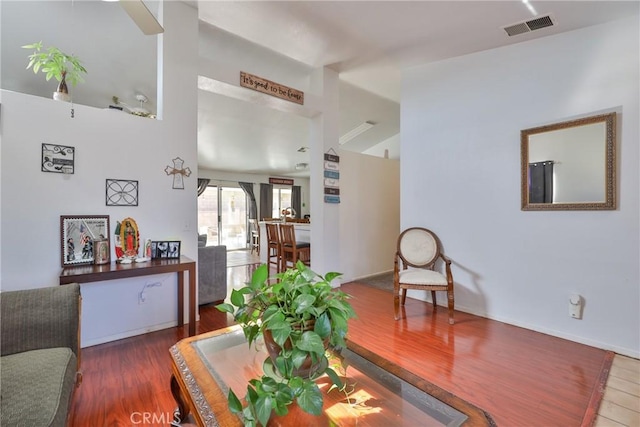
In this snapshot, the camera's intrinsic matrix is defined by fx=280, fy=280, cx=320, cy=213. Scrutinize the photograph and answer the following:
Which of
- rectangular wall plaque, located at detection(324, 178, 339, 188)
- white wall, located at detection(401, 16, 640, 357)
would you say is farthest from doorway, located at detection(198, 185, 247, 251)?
white wall, located at detection(401, 16, 640, 357)

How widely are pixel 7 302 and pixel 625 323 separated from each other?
13.2 ft

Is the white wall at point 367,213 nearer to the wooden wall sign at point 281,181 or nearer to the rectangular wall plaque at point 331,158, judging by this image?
the rectangular wall plaque at point 331,158

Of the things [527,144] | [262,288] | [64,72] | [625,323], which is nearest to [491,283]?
[625,323]

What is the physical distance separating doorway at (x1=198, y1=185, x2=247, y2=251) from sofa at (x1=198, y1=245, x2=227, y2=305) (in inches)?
193

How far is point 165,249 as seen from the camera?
2555 mm

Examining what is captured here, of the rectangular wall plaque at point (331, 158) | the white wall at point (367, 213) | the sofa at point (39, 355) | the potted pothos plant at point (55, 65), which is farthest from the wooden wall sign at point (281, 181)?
the sofa at point (39, 355)

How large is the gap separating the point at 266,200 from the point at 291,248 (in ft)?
15.9

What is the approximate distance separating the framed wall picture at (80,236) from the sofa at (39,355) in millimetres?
841

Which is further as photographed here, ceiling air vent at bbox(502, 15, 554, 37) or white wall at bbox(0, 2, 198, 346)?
ceiling air vent at bbox(502, 15, 554, 37)

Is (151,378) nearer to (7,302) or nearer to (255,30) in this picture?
(7,302)

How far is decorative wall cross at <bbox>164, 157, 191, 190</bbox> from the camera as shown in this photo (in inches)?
104

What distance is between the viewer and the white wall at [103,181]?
1.99 m

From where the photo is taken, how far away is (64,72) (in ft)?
7.26

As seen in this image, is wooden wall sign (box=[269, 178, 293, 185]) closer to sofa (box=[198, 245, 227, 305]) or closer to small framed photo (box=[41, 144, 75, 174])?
sofa (box=[198, 245, 227, 305])
